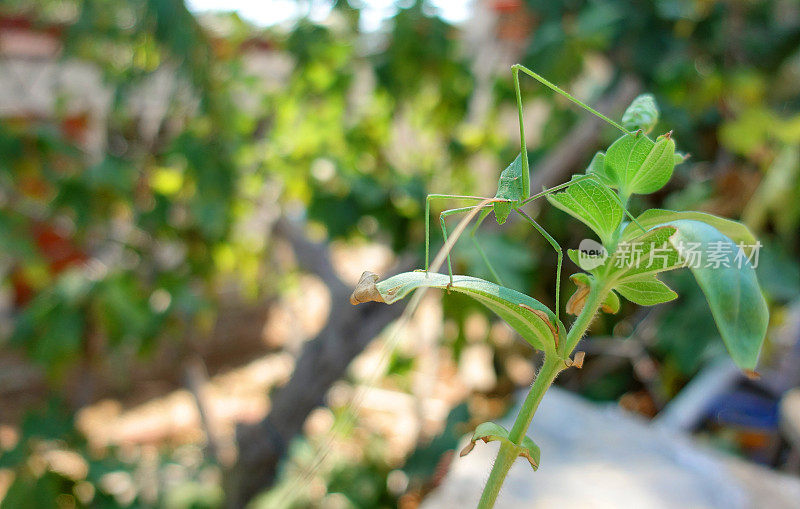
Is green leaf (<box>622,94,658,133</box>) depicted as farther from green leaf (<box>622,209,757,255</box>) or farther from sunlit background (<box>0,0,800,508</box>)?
sunlit background (<box>0,0,800,508</box>)

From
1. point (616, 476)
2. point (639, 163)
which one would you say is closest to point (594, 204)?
point (639, 163)

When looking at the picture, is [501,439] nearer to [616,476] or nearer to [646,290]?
[646,290]

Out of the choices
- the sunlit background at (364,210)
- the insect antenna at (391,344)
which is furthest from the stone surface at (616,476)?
the insect antenna at (391,344)

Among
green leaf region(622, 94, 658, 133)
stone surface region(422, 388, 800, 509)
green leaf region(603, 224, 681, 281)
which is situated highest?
green leaf region(622, 94, 658, 133)

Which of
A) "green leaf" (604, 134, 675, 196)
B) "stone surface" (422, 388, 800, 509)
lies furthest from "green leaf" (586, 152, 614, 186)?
"stone surface" (422, 388, 800, 509)

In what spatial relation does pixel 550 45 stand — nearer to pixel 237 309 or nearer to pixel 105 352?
pixel 105 352

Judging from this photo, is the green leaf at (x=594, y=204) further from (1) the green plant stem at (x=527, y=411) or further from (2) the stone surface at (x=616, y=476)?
(2) the stone surface at (x=616, y=476)

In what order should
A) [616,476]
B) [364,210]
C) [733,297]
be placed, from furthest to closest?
[364,210]
[616,476]
[733,297]

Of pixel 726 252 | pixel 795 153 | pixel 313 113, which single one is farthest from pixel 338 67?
pixel 726 252
